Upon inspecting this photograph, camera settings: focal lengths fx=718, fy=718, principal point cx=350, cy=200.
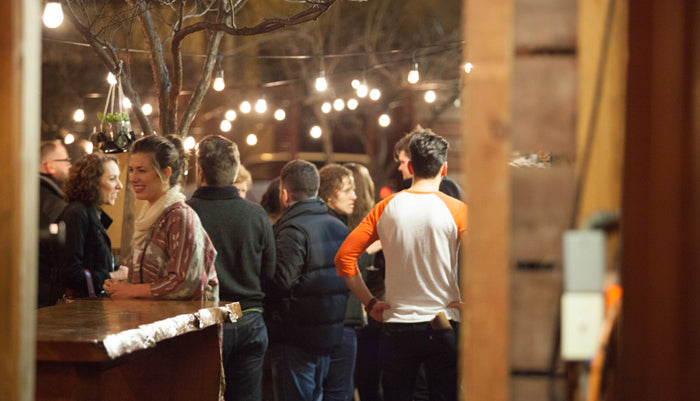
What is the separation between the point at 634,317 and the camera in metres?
2.12

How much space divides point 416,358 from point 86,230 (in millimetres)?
2689

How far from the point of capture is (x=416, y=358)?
13.5ft

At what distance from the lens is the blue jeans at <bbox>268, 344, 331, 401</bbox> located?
490 cm

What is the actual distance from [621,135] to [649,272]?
16.7 inches

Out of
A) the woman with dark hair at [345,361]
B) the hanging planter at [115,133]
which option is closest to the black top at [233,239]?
the woman with dark hair at [345,361]

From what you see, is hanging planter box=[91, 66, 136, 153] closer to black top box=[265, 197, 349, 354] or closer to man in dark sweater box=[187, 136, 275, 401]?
man in dark sweater box=[187, 136, 275, 401]

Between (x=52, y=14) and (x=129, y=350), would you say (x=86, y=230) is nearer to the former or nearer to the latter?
(x=52, y=14)

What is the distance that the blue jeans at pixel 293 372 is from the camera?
4898mm

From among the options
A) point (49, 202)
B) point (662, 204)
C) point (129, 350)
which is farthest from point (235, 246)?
point (662, 204)

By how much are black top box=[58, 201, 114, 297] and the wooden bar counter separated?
1059 mm

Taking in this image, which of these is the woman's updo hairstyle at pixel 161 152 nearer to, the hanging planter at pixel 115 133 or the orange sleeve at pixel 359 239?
the orange sleeve at pixel 359 239

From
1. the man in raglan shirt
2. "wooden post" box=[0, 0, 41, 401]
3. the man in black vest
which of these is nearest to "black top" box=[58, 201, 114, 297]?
the man in black vest

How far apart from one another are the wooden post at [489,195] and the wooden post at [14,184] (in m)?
1.39

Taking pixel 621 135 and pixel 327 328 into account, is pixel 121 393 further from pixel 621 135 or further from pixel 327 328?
pixel 621 135
